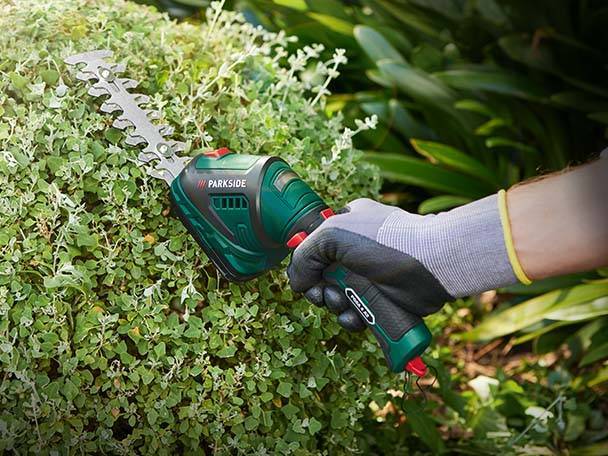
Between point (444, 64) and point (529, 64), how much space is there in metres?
0.39

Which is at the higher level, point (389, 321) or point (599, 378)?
point (389, 321)

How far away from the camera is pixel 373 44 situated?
352cm

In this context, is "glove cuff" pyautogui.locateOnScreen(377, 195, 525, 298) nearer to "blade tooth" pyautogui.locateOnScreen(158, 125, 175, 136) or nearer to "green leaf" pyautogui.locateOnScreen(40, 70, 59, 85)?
"blade tooth" pyautogui.locateOnScreen(158, 125, 175, 136)

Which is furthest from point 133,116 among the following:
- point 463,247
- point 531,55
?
point 531,55

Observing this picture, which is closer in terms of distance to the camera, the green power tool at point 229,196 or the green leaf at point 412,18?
the green power tool at point 229,196

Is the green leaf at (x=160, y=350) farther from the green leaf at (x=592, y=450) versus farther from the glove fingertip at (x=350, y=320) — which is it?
the green leaf at (x=592, y=450)

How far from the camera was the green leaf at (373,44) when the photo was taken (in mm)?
3498

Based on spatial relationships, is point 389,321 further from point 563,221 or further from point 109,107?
point 109,107

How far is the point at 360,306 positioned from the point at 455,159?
5.55 feet

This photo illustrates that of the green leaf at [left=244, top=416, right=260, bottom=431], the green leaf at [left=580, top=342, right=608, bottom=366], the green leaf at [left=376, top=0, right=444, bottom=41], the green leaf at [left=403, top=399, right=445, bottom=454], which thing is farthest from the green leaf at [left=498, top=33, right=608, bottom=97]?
the green leaf at [left=244, top=416, right=260, bottom=431]

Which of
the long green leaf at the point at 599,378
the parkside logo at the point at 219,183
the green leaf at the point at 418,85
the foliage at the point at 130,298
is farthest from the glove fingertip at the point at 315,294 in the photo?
the green leaf at the point at 418,85

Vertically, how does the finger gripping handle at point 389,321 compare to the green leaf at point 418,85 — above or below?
above

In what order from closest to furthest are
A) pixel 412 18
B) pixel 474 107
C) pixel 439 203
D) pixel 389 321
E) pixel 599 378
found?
pixel 389 321
pixel 599 378
pixel 439 203
pixel 474 107
pixel 412 18

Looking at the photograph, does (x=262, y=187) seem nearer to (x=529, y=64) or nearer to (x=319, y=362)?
(x=319, y=362)
